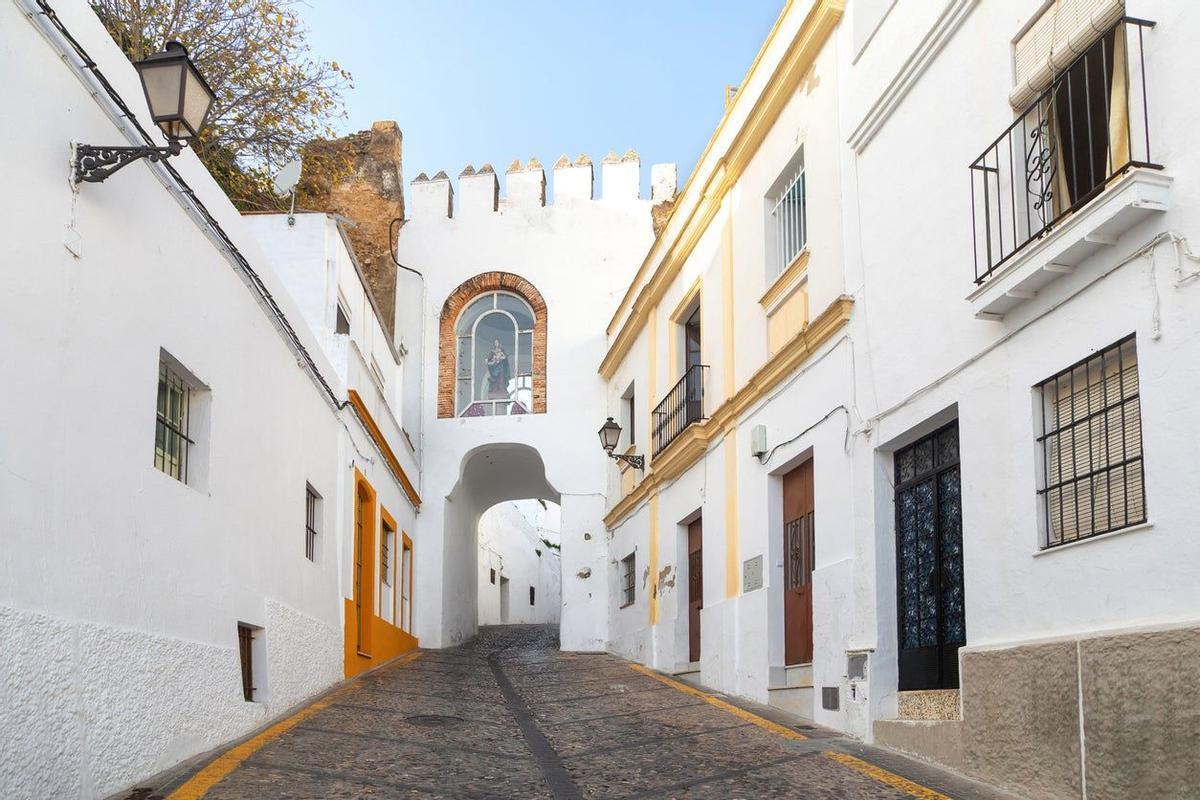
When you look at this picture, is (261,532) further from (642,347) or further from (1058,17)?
(642,347)

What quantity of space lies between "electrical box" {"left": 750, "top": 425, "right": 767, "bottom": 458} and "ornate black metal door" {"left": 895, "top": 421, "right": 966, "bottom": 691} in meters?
2.65

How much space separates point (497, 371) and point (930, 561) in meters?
14.5

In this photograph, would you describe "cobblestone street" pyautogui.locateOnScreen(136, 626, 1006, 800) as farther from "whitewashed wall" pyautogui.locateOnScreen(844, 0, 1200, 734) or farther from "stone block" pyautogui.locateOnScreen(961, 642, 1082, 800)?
"whitewashed wall" pyautogui.locateOnScreen(844, 0, 1200, 734)

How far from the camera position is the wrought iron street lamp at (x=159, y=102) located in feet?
21.3

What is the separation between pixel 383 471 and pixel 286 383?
638 centimetres

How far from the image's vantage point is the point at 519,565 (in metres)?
37.4

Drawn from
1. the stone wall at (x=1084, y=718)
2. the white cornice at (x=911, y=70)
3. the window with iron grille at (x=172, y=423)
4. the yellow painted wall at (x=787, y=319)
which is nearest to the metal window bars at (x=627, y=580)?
the yellow painted wall at (x=787, y=319)

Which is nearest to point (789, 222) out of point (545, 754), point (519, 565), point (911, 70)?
point (911, 70)

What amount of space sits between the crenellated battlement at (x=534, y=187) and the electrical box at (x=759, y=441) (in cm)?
1135

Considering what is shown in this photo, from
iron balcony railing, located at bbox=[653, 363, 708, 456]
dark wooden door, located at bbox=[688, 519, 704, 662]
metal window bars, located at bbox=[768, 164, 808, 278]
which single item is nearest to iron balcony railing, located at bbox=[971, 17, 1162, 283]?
metal window bars, located at bbox=[768, 164, 808, 278]

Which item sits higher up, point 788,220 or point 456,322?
point 456,322

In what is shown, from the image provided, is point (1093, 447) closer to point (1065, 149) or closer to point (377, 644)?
point (1065, 149)

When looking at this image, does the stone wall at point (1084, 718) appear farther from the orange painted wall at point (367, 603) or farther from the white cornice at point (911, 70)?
the orange painted wall at point (367, 603)

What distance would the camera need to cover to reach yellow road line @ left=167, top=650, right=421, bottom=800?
21.9 ft
